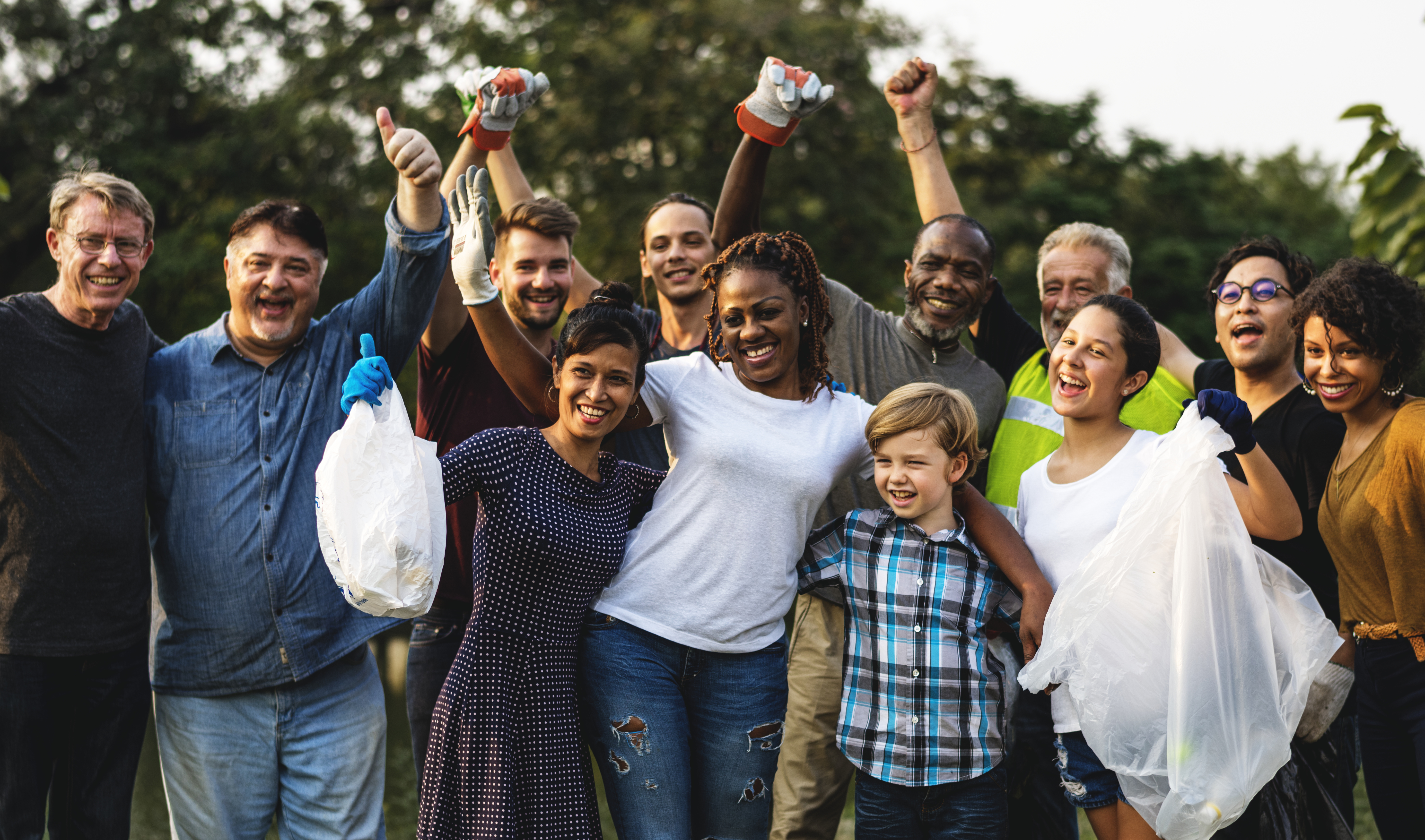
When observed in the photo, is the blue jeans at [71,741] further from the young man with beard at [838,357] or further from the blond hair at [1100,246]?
the blond hair at [1100,246]

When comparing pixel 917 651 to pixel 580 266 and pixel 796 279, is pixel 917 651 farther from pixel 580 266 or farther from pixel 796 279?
pixel 580 266

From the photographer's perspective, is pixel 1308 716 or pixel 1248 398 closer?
pixel 1308 716

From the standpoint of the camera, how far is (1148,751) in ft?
9.39

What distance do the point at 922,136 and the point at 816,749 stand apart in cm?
230

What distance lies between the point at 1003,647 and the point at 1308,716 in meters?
0.90

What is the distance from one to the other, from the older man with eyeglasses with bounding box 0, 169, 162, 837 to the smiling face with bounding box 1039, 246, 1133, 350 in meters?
3.01

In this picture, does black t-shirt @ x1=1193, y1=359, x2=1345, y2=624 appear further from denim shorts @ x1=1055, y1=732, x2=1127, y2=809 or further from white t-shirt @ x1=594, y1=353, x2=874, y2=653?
white t-shirt @ x1=594, y1=353, x2=874, y2=653

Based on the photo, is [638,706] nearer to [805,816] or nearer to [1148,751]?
[805,816]

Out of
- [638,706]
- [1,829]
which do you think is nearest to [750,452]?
[638,706]

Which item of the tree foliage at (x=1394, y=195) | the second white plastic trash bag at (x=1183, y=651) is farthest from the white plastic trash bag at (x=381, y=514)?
the tree foliage at (x=1394, y=195)

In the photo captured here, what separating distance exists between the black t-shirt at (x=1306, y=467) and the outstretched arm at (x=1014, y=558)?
0.78 m

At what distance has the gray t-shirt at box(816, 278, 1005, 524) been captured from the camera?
12.5 feet

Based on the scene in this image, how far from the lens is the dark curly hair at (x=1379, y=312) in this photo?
10.2 feet

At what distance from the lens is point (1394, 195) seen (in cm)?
545
